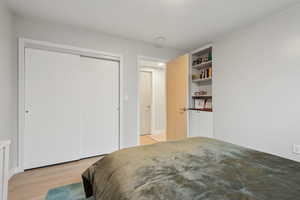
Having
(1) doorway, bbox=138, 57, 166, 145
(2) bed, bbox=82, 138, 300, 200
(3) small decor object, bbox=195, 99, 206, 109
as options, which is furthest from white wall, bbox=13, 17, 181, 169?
(2) bed, bbox=82, 138, 300, 200

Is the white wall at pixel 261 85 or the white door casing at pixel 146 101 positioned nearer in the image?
the white wall at pixel 261 85

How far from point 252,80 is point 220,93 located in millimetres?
577

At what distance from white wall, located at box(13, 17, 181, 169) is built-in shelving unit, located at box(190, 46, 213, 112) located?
71 centimetres

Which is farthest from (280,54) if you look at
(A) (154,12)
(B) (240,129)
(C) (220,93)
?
(A) (154,12)

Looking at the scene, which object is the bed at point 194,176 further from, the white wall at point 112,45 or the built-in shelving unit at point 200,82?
the built-in shelving unit at point 200,82

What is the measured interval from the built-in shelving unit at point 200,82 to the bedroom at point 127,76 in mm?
322

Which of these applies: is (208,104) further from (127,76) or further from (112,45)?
(112,45)

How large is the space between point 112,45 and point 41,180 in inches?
94.7

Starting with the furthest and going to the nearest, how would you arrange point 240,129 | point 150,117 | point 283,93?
point 150,117 < point 240,129 < point 283,93

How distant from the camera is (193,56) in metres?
3.38

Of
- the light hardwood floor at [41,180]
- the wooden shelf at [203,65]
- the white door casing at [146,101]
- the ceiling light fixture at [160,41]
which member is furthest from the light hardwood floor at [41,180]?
A: the wooden shelf at [203,65]

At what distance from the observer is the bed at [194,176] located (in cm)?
66

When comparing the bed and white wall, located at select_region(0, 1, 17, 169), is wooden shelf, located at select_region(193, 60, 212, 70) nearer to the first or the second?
the bed

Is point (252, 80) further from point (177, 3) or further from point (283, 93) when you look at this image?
point (177, 3)
